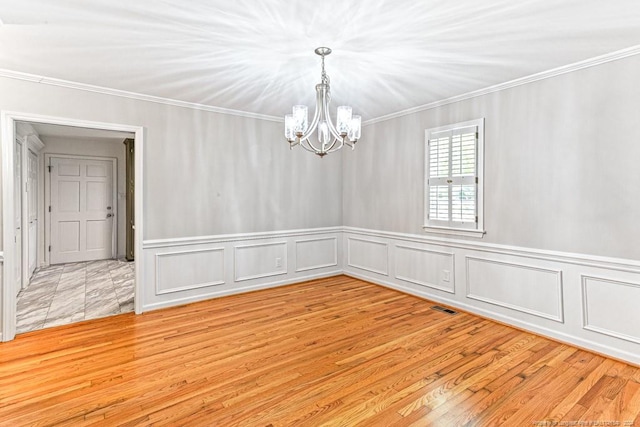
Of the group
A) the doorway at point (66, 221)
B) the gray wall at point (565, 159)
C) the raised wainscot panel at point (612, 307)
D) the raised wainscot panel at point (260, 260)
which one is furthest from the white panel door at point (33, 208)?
the raised wainscot panel at point (612, 307)

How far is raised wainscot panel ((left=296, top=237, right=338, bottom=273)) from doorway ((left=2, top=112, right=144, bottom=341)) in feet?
7.30

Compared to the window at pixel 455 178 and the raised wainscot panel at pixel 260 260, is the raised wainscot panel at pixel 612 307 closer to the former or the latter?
the window at pixel 455 178

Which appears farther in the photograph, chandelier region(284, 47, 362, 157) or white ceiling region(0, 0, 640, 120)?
chandelier region(284, 47, 362, 157)

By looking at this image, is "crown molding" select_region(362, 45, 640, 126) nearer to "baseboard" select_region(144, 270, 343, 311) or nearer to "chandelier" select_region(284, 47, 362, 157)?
"chandelier" select_region(284, 47, 362, 157)

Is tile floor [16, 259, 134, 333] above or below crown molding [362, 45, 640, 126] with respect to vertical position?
below

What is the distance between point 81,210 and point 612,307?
330 inches

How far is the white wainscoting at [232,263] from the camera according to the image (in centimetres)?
410

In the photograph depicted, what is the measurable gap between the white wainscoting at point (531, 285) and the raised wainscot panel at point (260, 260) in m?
1.52

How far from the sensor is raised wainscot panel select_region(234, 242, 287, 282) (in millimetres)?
4719

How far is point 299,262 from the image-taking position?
529 cm

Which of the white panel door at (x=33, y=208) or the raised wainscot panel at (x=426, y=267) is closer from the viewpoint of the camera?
the raised wainscot panel at (x=426, y=267)

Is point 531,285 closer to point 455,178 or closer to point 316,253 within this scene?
point 455,178

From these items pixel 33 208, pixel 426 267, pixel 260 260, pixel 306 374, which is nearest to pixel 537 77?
pixel 426 267

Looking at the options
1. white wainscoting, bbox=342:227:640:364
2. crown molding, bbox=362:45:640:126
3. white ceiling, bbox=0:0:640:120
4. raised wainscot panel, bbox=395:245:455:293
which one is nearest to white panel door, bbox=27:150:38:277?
white ceiling, bbox=0:0:640:120
